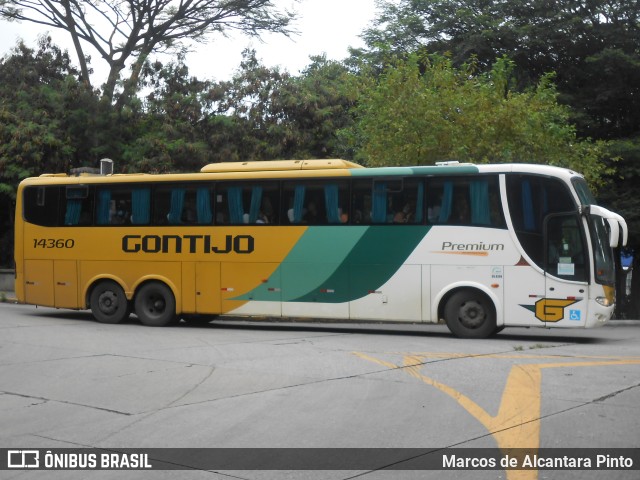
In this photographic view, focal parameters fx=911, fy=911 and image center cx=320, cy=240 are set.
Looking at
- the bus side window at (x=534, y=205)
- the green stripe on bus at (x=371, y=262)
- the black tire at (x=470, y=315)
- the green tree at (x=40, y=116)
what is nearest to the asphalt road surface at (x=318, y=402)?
the black tire at (x=470, y=315)

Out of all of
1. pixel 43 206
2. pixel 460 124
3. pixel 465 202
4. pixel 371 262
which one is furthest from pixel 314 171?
pixel 460 124

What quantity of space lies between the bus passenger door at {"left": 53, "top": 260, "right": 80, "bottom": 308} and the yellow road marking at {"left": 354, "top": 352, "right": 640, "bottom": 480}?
28.7 ft

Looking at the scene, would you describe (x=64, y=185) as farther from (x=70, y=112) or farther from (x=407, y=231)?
(x=70, y=112)

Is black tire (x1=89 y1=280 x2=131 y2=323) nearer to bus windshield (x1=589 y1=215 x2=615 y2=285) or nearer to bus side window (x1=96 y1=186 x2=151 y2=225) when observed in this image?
bus side window (x1=96 y1=186 x2=151 y2=225)

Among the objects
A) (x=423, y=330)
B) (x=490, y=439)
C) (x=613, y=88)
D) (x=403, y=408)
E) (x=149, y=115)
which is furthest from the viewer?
(x=149, y=115)

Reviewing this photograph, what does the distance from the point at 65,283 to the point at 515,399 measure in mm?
13134

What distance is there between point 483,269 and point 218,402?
8.47 metres

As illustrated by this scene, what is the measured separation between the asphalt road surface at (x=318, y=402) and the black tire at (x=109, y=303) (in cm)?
352

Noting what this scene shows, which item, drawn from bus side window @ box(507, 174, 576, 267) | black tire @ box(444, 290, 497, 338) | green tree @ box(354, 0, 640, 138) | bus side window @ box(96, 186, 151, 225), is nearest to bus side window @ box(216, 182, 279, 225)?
bus side window @ box(96, 186, 151, 225)

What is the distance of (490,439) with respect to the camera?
25.0 feet

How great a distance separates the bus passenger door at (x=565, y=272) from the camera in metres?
16.2

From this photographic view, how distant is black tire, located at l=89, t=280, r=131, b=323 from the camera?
775 inches

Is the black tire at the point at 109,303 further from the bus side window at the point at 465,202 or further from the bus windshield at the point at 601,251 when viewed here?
the bus windshield at the point at 601,251

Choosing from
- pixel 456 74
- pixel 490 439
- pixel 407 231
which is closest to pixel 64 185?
pixel 407 231
